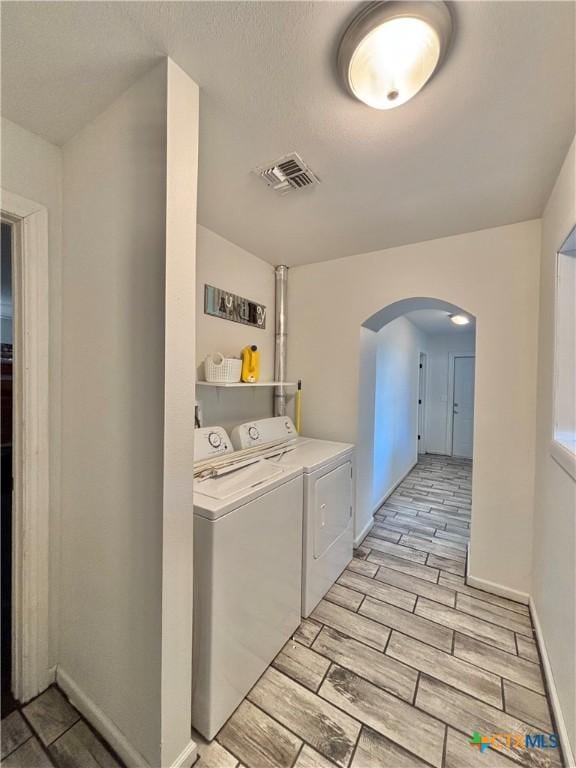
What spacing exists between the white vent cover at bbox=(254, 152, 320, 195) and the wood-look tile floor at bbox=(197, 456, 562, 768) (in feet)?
8.04

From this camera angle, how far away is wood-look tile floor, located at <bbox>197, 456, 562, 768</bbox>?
44.6 inches

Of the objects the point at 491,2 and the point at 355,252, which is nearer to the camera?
the point at 491,2

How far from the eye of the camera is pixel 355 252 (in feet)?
8.00

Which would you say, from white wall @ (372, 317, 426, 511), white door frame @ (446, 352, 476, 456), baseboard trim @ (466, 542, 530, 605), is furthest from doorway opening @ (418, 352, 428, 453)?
baseboard trim @ (466, 542, 530, 605)

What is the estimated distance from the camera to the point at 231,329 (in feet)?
7.59

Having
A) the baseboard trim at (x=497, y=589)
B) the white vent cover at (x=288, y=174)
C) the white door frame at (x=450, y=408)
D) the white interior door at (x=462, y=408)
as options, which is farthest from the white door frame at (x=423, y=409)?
the white vent cover at (x=288, y=174)

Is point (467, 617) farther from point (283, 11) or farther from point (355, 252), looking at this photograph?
point (283, 11)

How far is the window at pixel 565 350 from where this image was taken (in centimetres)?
146

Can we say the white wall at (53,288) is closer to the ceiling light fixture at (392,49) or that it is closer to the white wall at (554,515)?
the ceiling light fixture at (392,49)

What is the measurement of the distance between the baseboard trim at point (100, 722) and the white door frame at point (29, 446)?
131mm

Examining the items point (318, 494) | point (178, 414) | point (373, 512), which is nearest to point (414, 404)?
point (373, 512)

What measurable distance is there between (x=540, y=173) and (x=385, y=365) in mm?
2247

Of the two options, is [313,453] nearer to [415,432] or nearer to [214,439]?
[214,439]

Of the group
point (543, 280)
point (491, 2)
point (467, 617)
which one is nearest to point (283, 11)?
point (491, 2)
